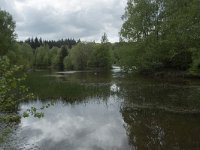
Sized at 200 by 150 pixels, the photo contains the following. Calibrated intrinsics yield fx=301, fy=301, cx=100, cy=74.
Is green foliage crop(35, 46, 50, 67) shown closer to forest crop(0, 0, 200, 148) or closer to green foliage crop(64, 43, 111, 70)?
green foliage crop(64, 43, 111, 70)

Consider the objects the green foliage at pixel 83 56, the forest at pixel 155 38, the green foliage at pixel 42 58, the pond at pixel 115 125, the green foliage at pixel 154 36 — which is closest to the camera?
the pond at pixel 115 125

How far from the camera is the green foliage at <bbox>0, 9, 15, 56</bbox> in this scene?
62469mm

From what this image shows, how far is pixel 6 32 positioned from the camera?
64.8 meters

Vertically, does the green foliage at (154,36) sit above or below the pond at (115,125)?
above

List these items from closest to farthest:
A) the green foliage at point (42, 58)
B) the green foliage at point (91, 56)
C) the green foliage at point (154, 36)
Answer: the green foliage at point (154, 36) < the green foliage at point (91, 56) < the green foliage at point (42, 58)

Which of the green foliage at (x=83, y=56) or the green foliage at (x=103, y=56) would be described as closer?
the green foliage at (x=103, y=56)

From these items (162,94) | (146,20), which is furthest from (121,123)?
(146,20)

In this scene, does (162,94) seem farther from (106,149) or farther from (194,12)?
Result: (106,149)

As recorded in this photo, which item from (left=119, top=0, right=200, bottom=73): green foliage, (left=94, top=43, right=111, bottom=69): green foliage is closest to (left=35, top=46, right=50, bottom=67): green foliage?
(left=94, top=43, right=111, bottom=69): green foliage

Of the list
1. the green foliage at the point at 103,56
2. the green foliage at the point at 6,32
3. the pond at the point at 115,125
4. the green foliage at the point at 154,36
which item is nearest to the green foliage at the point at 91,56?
the green foliage at the point at 103,56

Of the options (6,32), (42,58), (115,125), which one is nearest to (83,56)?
(6,32)

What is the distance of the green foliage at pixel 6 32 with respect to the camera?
205 feet

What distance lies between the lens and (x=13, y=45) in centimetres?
6762

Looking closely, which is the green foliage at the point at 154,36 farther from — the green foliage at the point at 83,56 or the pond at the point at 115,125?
the green foliage at the point at 83,56
